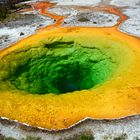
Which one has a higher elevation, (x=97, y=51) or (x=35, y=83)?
(x=97, y=51)

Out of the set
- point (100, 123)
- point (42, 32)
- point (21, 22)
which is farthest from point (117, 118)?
point (21, 22)

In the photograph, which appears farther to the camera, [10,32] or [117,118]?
[10,32]

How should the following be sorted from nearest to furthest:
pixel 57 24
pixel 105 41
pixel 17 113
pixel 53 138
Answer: pixel 53 138, pixel 17 113, pixel 105 41, pixel 57 24

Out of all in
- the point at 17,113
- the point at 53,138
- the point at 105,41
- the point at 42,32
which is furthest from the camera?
the point at 42,32

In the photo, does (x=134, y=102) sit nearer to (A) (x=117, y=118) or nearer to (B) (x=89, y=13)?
(A) (x=117, y=118)

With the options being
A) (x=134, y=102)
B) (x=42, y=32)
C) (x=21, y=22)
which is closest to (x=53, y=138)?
(x=134, y=102)

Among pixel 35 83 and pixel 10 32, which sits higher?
pixel 10 32

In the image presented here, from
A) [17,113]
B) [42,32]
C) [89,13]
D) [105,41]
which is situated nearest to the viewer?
[17,113]

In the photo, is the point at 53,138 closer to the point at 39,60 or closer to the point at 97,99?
the point at 97,99

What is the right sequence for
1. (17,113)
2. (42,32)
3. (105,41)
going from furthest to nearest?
(42,32) < (105,41) < (17,113)
